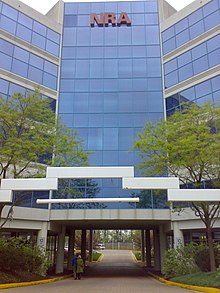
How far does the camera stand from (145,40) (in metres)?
30.5

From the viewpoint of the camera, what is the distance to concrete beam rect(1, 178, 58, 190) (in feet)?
38.0

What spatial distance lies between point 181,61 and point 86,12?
1239 cm

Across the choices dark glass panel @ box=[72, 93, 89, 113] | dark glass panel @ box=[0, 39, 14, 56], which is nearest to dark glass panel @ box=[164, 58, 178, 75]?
dark glass panel @ box=[72, 93, 89, 113]

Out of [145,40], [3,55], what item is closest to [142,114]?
[145,40]

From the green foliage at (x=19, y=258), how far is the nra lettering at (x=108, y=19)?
939 inches

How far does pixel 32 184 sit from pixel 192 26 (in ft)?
75.1

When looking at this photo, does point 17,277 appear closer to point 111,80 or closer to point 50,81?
point 50,81

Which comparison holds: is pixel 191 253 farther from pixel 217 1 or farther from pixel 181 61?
pixel 217 1

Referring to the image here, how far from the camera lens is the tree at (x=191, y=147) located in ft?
51.5

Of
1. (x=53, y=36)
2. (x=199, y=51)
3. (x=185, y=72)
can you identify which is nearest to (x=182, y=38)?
(x=199, y=51)

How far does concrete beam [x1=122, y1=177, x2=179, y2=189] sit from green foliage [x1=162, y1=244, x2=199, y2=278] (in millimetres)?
7520

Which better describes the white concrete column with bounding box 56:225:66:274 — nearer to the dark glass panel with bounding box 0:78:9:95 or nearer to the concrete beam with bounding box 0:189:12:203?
the dark glass panel with bounding box 0:78:9:95

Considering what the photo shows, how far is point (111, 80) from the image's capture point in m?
29.0

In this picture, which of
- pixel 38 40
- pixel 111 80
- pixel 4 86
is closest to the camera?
pixel 4 86
